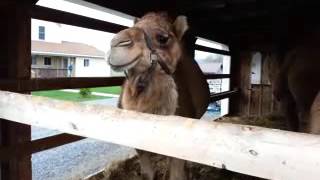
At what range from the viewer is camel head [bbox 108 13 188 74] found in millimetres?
1898

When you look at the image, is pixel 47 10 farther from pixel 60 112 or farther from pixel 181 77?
pixel 60 112

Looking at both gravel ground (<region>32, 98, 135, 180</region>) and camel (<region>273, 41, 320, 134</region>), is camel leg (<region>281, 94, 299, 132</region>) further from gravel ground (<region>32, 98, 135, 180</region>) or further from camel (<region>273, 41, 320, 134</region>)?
gravel ground (<region>32, 98, 135, 180</region>)

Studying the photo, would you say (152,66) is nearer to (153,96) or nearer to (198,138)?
(153,96)

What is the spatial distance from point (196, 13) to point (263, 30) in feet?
7.03

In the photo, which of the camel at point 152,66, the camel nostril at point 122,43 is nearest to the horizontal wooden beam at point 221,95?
the camel at point 152,66

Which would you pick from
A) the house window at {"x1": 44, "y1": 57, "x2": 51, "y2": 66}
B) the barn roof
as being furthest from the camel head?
the house window at {"x1": 44, "y1": 57, "x2": 51, "y2": 66}

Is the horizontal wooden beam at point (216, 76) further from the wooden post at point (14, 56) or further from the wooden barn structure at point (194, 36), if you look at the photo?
the wooden post at point (14, 56)

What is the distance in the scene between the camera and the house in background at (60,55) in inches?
787

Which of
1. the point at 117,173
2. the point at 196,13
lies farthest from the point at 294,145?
the point at 196,13

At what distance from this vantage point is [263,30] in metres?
6.72

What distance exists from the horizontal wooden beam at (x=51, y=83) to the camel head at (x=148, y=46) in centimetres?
76

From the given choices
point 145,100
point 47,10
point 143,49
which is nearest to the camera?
point 143,49

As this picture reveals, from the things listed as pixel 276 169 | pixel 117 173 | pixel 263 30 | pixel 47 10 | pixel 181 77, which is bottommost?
pixel 117 173

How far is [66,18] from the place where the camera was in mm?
2816
